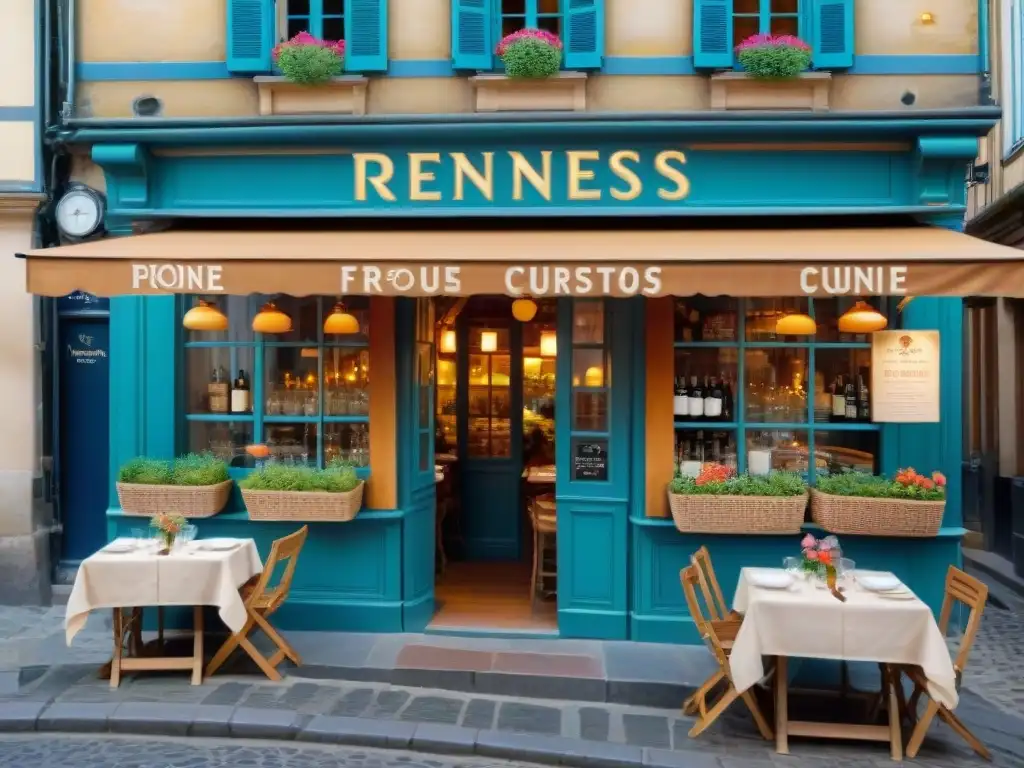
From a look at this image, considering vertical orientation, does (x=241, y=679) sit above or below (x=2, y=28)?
below

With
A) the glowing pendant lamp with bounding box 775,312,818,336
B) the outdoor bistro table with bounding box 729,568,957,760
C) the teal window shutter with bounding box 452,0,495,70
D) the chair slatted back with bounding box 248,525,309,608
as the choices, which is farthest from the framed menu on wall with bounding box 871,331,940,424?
the chair slatted back with bounding box 248,525,309,608

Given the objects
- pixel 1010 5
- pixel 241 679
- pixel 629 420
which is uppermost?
pixel 1010 5

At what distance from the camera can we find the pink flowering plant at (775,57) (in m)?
6.91

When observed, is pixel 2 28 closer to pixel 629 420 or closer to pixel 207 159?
pixel 207 159

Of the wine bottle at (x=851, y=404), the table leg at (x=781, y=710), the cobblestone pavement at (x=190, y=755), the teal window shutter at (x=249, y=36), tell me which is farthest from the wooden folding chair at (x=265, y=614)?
the wine bottle at (x=851, y=404)

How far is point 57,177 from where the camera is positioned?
8.16m

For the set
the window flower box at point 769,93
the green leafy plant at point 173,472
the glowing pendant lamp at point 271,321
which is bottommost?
the green leafy plant at point 173,472

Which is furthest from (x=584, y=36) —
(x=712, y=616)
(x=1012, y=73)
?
(x=1012, y=73)

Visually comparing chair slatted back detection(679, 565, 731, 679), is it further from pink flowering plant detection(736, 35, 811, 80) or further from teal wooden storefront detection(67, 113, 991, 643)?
pink flowering plant detection(736, 35, 811, 80)

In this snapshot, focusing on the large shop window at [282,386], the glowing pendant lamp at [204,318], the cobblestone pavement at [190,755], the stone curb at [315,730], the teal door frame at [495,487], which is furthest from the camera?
the teal door frame at [495,487]

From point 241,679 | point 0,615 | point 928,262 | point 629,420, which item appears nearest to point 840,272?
point 928,262

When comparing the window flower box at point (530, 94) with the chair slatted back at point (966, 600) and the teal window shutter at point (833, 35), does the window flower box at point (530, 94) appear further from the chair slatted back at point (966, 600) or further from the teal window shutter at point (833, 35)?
the chair slatted back at point (966, 600)

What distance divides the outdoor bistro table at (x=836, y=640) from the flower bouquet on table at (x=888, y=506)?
4.20 ft

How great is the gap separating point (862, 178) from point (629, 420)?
9.17 feet
